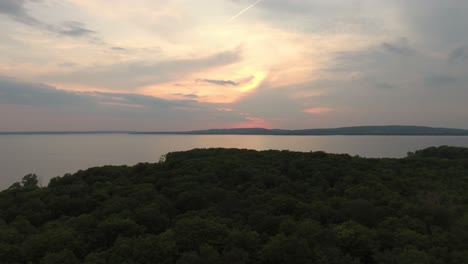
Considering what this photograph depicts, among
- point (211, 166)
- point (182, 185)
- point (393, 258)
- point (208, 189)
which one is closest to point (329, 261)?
point (393, 258)

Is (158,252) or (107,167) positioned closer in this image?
(158,252)

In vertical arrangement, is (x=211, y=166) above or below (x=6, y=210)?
above

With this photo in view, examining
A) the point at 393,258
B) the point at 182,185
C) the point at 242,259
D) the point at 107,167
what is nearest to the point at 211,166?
the point at 182,185

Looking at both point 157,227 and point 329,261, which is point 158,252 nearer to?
point 157,227

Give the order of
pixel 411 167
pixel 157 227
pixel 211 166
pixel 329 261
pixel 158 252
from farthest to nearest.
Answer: pixel 411 167, pixel 211 166, pixel 157 227, pixel 158 252, pixel 329 261

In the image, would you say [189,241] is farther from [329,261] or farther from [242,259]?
[329,261]

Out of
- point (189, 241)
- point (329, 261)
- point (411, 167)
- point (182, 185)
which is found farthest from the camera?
point (411, 167)
